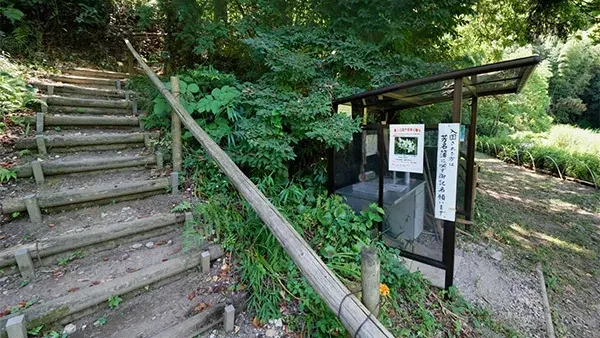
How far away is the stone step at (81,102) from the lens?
330cm

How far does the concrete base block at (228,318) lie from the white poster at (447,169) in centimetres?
182

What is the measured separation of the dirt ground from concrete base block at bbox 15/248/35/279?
3629 mm

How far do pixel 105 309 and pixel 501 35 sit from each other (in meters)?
8.01

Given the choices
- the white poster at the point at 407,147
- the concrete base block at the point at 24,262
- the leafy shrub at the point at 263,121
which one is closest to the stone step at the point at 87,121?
the leafy shrub at the point at 263,121

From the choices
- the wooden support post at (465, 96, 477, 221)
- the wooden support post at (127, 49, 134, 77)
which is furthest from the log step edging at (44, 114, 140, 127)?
the wooden support post at (465, 96, 477, 221)

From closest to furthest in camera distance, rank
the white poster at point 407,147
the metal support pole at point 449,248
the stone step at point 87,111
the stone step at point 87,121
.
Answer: the metal support pole at point 449,248
the white poster at point 407,147
the stone step at point 87,121
the stone step at point 87,111

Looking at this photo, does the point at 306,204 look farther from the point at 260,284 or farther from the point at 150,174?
the point at 150,174

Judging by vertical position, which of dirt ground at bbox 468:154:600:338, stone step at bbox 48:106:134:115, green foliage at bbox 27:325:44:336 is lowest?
dirt ground at bbox 468:154:600:338

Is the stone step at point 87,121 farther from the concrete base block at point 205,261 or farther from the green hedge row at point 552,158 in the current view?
the green hedge row at point 552,158

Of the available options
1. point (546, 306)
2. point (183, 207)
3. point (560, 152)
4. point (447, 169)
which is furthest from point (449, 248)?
point (560, 152)

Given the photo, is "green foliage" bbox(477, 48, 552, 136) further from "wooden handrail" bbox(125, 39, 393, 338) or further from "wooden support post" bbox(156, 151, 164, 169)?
"wooden handrail" bbox(125, 39, 393, 338)

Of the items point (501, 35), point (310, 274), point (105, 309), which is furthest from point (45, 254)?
point (501, 35)

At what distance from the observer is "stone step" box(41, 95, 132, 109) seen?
10.8ft

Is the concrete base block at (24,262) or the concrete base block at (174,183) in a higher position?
the concrete base block at (174,183)
